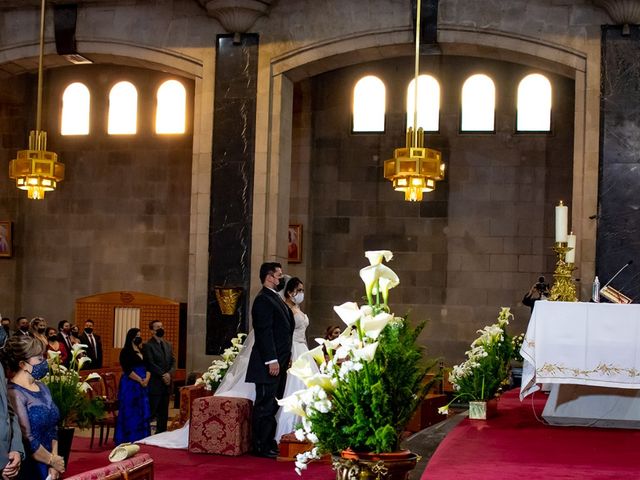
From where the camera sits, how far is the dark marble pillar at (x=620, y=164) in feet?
42.4

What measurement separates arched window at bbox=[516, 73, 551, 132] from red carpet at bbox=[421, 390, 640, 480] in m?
10.2

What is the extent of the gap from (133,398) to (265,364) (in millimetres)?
3614

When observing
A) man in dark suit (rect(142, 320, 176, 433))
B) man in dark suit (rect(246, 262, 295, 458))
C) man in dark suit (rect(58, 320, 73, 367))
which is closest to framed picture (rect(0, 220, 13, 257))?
man in dark suit (rect(58, 320, 73, 367))

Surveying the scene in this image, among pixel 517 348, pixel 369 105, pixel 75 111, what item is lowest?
pixel 517 348

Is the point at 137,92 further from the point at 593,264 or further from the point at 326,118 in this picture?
the point at 593,264

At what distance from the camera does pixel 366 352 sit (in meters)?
4.52

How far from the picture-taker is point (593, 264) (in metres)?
13.1

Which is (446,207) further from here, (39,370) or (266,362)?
(39,370)

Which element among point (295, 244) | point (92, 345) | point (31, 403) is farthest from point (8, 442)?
point (295, 244)

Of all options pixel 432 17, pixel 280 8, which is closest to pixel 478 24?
pixel 432 17

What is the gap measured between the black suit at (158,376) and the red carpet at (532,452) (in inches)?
198

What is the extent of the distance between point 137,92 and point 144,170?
1.50 metres

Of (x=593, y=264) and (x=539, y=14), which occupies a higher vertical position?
(x=539, y=14)

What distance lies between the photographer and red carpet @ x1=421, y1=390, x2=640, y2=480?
587cm
